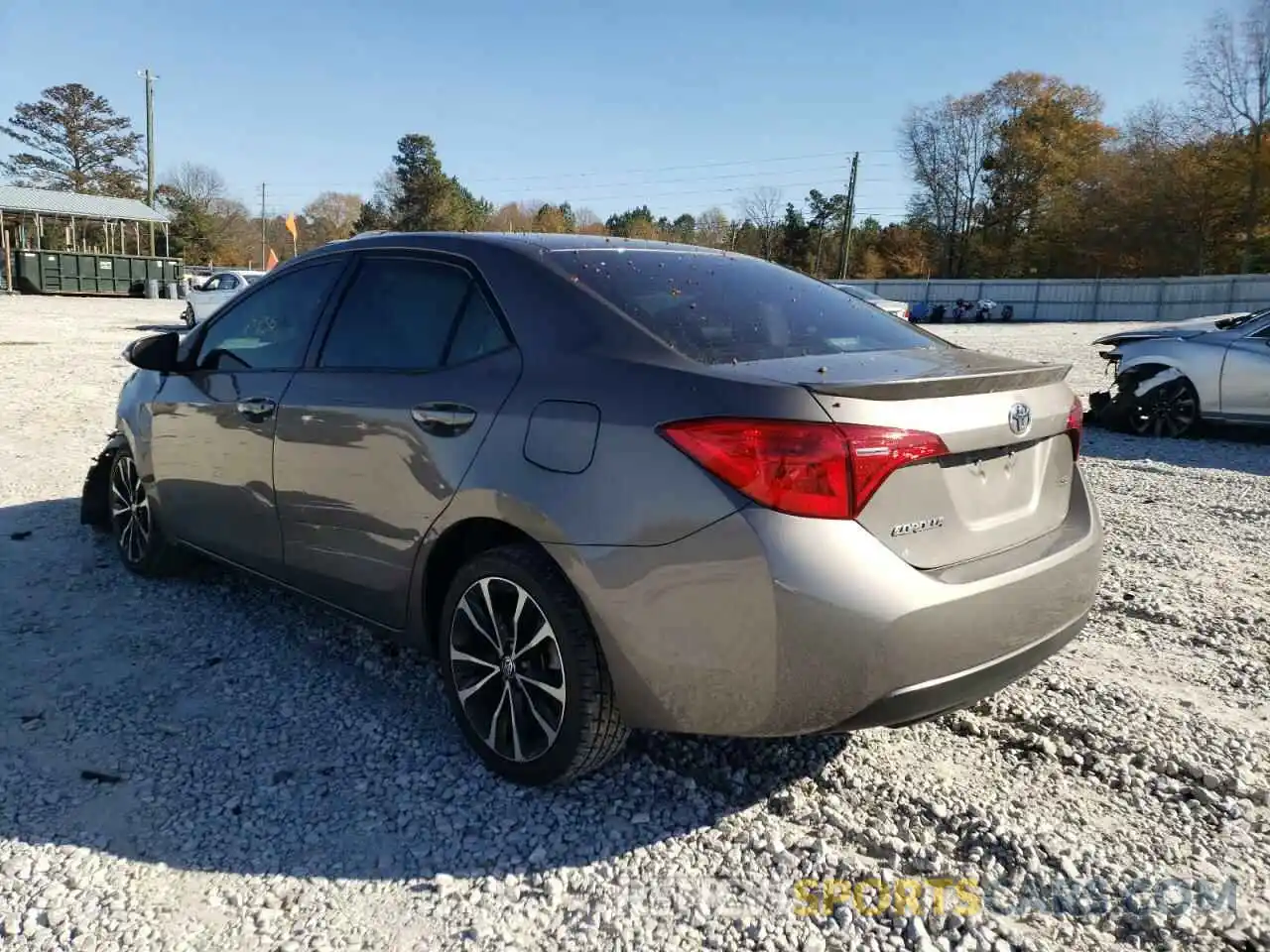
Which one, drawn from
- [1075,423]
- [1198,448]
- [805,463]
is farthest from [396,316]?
[1198,448]

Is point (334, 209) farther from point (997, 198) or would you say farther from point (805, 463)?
point (805, 463)

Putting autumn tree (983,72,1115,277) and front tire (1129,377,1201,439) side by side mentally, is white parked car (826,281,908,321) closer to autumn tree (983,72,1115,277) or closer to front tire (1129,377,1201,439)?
front tire (1129,377,1201,439)

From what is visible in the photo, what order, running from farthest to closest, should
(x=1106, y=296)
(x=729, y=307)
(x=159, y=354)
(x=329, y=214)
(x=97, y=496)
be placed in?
(x=329, y=214) → (x=1106, y=296) → (x=97, y=496) → (x=159, y=354) → (x=729, y=307)

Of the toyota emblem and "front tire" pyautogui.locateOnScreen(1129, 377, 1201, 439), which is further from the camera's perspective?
"front tire" pyautogui.locateOnScreen(1129, 377, 1201, 439)

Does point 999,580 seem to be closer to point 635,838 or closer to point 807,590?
point 807,590

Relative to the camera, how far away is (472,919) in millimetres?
2320

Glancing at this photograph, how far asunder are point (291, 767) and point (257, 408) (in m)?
1.44

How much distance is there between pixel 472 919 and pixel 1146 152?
64.3 meters

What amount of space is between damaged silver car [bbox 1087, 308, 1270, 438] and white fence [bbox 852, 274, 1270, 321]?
120ft

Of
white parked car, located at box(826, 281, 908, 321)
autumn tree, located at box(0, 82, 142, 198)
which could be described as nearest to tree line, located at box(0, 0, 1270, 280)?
autumn tree, located at box(0, 82, 142, 198)

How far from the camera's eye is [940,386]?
98.7 inches

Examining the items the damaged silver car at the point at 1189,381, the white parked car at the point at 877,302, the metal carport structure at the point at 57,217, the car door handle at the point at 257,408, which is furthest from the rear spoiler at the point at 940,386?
the metal carport structure at the point at 57,217

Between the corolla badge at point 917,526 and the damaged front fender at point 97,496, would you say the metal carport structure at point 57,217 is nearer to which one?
the damaged front fender at point 97,496

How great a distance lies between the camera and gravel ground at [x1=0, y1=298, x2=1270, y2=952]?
90.8 inches
